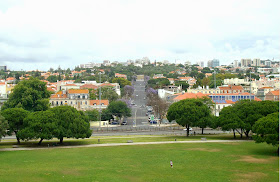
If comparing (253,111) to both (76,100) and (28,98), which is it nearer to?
(28,98)

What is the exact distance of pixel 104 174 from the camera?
33.5 m

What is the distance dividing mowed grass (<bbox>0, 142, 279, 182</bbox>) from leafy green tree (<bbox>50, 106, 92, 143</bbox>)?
386 cm

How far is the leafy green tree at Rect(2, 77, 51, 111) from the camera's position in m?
79.0

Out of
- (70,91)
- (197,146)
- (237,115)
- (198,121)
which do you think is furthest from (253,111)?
(70,91)

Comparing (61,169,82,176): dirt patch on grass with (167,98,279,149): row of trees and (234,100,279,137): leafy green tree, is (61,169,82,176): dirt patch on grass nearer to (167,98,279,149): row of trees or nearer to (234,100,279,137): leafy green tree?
(167,98,279,149): row of trees

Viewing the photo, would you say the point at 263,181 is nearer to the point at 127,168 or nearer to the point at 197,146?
the point at 127,168

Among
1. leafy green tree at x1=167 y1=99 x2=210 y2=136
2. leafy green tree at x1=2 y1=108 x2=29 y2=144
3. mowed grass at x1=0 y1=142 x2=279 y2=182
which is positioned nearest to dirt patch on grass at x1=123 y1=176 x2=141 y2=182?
mowed grass at x1=0 y1=142 x2=279 y2=182

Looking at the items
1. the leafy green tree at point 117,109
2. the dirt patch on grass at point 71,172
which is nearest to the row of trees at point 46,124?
the dirt patch on grass at point 71,172

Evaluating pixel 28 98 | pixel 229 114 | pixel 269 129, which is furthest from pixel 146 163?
pixel 28 98

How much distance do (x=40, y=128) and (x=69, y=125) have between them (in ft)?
12.2

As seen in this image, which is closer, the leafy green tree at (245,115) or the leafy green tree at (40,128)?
the leafy green tree at (40,128)

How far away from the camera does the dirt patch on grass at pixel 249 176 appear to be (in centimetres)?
3177

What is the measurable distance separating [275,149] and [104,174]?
75.3 ft

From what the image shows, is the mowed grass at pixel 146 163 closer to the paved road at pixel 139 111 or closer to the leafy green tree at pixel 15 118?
the leafy green tree at pixel 15 118
